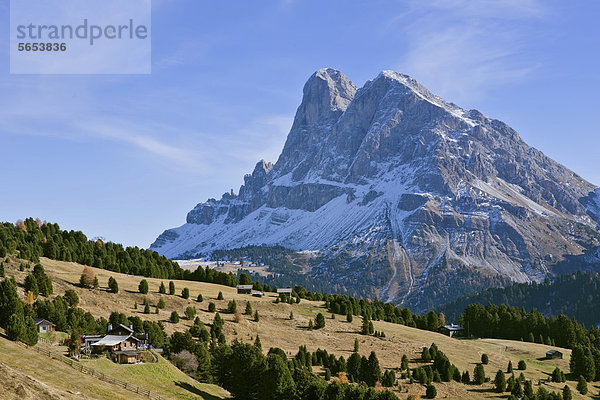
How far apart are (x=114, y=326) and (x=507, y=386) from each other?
77.2m

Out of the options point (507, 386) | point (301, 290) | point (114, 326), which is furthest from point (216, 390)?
point (301, 290)

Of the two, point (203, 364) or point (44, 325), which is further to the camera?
point (203, 364)

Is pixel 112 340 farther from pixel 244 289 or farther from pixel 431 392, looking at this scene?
pixel 244 289

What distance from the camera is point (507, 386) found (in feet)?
391

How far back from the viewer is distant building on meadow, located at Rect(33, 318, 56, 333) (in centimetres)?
9066

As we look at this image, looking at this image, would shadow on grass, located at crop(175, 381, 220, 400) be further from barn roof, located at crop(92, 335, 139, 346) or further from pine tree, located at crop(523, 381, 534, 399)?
pine tree, located at crop(523, 381, 534, 399)

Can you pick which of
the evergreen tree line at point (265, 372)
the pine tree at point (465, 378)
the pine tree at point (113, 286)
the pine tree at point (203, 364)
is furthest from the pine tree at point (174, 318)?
the pine tree at point (465, 378)

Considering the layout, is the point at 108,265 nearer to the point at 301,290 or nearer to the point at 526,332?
the point at 301,290

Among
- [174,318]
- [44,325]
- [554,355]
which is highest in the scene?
[44,325]

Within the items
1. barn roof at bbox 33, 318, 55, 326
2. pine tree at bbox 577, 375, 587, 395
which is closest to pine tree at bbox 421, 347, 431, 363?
pine tree at bbox 577, 375, 587, 395

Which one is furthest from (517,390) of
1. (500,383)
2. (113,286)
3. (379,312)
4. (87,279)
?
(87,279)

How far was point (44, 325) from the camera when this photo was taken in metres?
92.1

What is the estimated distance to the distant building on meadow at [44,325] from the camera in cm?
9066

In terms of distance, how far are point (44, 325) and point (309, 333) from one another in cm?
6659
